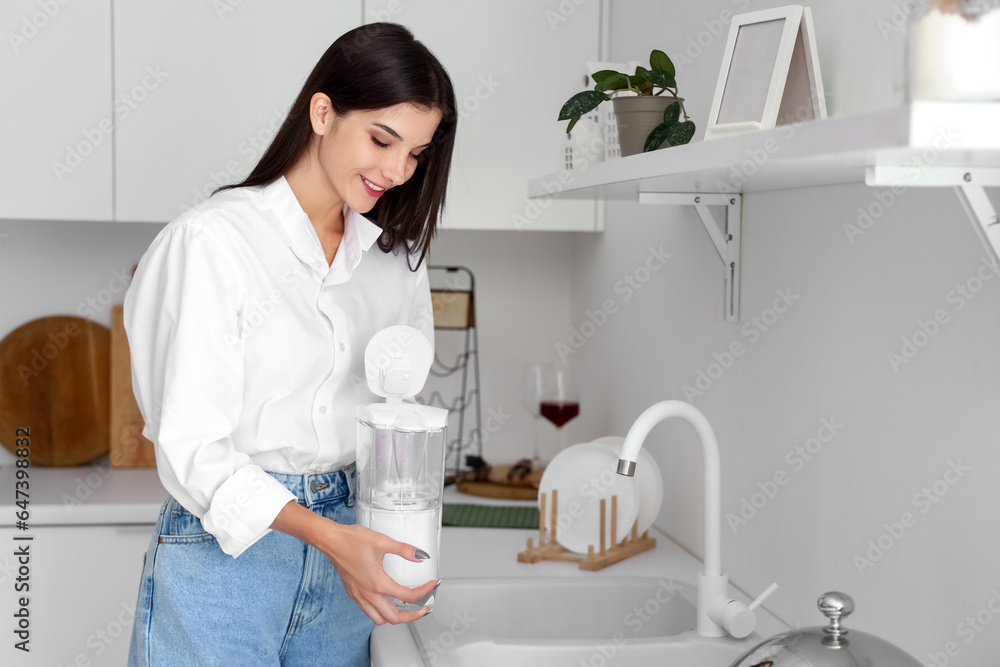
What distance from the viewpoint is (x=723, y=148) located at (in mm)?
843

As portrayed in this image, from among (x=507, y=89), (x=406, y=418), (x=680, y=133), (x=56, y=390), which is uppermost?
(x=507, y=89)

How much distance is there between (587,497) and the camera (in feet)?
5.26

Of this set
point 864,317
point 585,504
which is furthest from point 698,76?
point 585,504

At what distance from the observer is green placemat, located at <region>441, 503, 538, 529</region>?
1842 mm

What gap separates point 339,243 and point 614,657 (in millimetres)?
637

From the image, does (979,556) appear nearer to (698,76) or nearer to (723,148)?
(723,148)

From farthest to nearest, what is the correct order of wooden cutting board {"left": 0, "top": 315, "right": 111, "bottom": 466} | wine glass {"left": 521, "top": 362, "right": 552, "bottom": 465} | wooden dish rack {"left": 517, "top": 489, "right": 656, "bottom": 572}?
wooden cutting board {"left": 0, "top": 315, "right": 111, "bottom": 466}
wine glass {"left": 521, "top": 362, "right": 552, "bottom": 465}
wooden dish rack {"left": 517, "top": 489, "right": 656, "bottom": 572}
